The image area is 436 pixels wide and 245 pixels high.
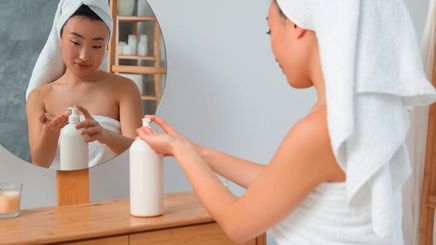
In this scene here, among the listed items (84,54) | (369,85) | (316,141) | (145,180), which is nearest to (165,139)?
(145,180)

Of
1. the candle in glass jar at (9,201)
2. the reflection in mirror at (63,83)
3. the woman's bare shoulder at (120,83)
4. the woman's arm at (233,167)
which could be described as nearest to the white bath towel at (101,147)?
the reflection in mirror at (63,83)

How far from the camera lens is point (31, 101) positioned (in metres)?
1.73

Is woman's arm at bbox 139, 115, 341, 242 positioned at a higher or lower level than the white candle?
lower

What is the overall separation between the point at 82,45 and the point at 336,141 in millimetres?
1062

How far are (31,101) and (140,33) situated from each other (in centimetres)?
42

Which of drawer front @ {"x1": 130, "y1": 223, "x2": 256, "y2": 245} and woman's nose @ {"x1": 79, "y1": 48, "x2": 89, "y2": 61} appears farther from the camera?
woman's nose @ {"x1": 79, "y1": 48, "x2": 89, "y2": 61}

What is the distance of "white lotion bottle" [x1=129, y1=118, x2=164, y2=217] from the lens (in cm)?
153

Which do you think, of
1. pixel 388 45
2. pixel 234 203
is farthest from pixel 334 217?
pixel 388 45

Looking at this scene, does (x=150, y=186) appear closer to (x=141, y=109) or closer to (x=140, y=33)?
(x=141, y=109)

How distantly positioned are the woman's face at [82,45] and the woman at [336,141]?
2.54 ft

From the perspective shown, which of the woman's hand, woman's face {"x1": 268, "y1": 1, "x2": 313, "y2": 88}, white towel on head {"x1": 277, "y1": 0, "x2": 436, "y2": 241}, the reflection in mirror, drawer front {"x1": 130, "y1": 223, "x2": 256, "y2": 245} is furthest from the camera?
the reflection in mirror

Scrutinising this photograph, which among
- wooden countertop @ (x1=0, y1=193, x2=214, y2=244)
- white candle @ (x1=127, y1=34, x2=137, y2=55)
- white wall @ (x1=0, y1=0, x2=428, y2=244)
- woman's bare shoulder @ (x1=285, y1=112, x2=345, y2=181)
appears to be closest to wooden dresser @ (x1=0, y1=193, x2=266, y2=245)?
wooden countertop @ (x1=0, y1=193, x2=214, y2=244)

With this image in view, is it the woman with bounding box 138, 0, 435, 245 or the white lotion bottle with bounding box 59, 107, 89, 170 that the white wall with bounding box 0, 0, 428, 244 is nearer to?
the white lotion bottle with bounding box 59, 107, 89, 170

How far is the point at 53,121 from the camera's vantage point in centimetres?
173
